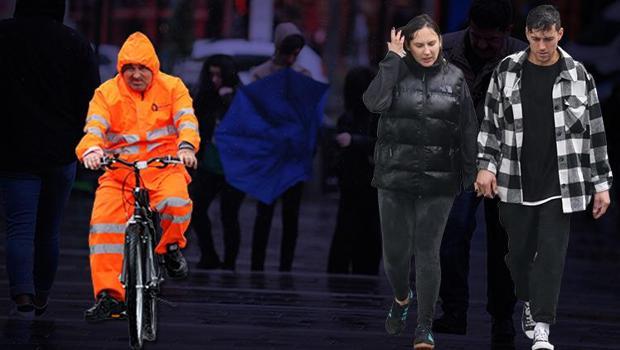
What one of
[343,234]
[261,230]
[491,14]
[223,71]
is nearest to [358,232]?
[343,234]

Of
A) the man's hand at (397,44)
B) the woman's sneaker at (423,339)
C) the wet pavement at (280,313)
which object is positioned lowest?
the wet pavement at (280,313)

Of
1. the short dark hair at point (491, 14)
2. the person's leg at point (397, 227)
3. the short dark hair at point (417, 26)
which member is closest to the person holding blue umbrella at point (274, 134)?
the short dark hair at point (491, 14)

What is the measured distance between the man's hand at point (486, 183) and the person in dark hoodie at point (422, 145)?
0.22 feet

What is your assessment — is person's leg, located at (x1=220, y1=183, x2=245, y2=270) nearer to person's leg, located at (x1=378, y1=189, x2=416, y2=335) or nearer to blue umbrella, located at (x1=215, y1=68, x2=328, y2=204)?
blue umbrella, located at (x1=215, y1=68, x2=328, y2=204)

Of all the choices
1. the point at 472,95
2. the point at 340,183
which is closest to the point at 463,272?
the point at 472,95

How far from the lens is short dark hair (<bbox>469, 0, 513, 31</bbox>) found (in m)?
9.88

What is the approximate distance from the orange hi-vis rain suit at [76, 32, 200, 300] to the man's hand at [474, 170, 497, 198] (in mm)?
1549

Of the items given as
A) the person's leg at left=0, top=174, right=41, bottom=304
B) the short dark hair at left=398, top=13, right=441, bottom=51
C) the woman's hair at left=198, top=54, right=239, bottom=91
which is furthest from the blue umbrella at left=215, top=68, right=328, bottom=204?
the short dark hair at left=398, top=13, right=441, bottom=51

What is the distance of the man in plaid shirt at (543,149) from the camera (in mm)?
8969

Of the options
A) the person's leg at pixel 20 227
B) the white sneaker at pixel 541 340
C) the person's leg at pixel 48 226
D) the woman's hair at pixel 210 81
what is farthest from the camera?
the woman's hair at pixel 210 81

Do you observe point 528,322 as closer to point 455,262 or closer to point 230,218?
point 455,262

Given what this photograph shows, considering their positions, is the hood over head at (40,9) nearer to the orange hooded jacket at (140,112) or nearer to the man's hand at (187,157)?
the orange hooded jacket at (140,112)

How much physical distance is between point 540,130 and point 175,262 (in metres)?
2.17

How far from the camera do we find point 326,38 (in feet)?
88.8
